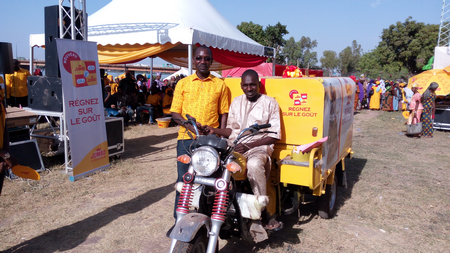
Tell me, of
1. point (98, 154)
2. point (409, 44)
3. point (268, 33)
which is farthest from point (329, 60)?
point (98, 154)

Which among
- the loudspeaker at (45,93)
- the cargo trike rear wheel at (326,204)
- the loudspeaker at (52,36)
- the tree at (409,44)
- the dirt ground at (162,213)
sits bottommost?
the dirt ground at (162,213)

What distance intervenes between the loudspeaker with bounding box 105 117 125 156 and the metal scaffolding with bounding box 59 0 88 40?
1.74 meters

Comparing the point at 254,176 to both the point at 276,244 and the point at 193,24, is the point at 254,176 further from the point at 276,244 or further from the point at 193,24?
the point at 193,24

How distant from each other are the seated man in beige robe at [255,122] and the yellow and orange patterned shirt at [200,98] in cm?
20

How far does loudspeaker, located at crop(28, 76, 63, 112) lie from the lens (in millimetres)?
5742

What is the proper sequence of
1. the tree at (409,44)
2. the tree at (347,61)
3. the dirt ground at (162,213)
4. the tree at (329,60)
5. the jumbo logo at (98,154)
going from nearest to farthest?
the dirt ground at (162,213)
the jumbo logo at (98,154)
the tree at (409,44)
the tree at (347,61)
the tree at (329,60)

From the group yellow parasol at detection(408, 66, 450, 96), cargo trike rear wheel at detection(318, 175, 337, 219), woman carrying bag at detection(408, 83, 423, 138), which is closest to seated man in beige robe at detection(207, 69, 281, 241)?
cargo trike rear wheel at detection(318, 175, 337, 219)

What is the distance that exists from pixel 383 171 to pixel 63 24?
682cm

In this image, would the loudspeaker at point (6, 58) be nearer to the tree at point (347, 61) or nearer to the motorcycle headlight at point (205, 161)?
the motorcycle headlight at point (205, 161)

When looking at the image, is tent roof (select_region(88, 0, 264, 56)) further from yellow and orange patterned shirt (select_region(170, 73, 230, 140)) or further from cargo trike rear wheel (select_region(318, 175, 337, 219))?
cargo trike rear wheel (select_region(318, 175, 337, 219))

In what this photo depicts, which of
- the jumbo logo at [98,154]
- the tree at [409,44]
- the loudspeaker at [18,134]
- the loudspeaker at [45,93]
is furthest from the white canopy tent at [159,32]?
the tree at [409,44]

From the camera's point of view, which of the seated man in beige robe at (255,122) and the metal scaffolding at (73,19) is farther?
the metal scaffolding at (73,19)

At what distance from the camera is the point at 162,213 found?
4168mm

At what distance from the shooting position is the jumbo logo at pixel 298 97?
139 inches
